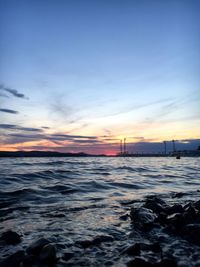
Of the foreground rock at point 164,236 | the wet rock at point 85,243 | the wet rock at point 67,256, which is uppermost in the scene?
the foreground rock at point 164,236

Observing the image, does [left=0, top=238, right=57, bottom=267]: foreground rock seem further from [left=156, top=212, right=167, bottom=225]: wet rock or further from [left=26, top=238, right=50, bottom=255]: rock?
[left=156, top=212, right=167, bottom=225]: wet rock

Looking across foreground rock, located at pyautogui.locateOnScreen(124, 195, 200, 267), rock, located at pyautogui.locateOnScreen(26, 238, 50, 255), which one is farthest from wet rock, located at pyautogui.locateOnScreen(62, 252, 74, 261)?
foreground rock, located at pyautogui.locateOnScreen(124, 195, 200, 267)

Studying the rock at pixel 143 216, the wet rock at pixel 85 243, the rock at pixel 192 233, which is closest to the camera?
the wet rock at pixel 85 243

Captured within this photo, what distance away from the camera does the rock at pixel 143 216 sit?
7008 mm

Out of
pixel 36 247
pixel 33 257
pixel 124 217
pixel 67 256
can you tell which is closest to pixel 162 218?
pixel 124 217

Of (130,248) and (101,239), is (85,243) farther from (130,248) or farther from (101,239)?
(130,248)

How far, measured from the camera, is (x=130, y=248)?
5078 mm

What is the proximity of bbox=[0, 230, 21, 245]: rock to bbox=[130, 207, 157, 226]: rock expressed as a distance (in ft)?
10.3

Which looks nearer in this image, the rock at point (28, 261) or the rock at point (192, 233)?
the rock at point (28, 261)

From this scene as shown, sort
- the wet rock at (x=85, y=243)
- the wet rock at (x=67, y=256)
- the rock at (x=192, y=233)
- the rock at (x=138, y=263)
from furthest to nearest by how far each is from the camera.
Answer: the rock at (x=192, y=233), the wet rock at (x=85, y=243), the wet rock at (x=67, y=256), the rock at (x=138, y=263)

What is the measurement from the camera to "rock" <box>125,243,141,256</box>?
4911 millimetres

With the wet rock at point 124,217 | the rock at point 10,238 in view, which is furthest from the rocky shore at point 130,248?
the wet rock at point 124,217

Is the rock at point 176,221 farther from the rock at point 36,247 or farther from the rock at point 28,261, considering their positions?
the rock at point 28,261

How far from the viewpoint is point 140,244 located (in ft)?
17.5
